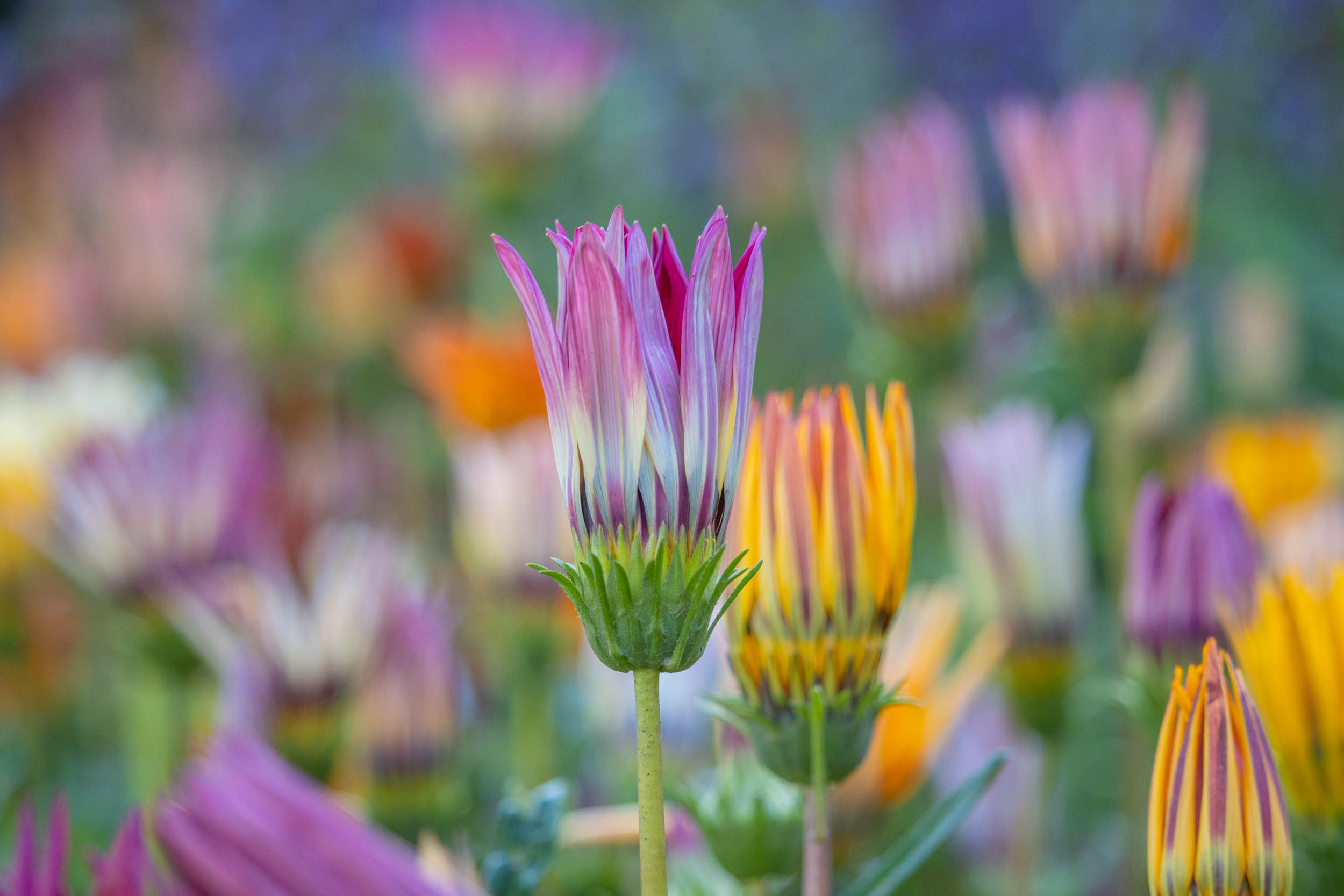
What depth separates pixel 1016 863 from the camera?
0.43 meters

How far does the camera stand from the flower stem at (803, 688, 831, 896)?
0.23m

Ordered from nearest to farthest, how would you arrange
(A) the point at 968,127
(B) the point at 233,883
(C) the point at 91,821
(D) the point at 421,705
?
(B) the point at 233,883 → (D) the point at 421,705 → (C) the point at 91,821 → (A) the point at 968,127

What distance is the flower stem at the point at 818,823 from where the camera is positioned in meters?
0.23

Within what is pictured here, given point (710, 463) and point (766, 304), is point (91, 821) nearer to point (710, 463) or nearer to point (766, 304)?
point (710, 463)

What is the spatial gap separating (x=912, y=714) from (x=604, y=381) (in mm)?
204

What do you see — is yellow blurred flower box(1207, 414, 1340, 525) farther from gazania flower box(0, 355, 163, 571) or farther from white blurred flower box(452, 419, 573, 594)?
gazania flower box(0, 355, 163, 571)

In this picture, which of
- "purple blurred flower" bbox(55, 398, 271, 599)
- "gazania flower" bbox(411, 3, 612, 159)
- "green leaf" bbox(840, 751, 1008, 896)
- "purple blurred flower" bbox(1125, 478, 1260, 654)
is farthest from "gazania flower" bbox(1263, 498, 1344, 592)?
"gazania flower" bbox(411, 3, 612, 159)

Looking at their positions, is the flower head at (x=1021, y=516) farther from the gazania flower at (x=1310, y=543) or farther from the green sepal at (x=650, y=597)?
the green sepal at (x=650, y=597)

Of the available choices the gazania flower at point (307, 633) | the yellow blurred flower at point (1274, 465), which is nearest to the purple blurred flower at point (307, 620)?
the gazania flower at point (307, 633)

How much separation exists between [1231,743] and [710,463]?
10cm

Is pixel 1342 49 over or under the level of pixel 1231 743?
over

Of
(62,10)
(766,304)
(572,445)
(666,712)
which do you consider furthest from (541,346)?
(62,10)

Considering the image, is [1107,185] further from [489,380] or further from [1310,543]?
[489,380]

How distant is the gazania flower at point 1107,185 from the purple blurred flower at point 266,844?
1.21 feet
